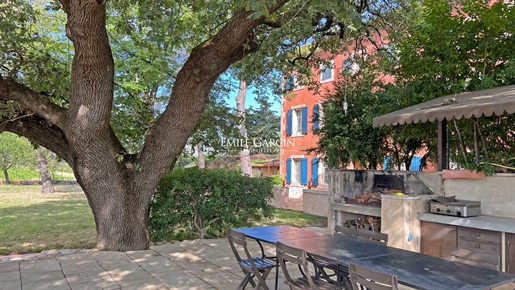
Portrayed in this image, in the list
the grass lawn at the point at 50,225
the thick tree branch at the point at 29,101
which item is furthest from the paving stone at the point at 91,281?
the grass lawn at the point at 50,225

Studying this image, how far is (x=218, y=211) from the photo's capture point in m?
8.46

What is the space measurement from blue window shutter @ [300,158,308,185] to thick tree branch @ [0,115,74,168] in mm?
16102

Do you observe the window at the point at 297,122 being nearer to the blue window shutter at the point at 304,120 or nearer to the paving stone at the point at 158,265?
the blue window shutter at the point at 304,120

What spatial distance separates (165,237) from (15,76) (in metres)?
4.59

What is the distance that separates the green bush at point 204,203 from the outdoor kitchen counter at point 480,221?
380 centimetres

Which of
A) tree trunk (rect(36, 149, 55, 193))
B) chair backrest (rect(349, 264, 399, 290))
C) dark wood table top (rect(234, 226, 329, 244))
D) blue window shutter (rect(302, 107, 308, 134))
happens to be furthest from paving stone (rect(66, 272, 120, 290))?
tree trunk (rect(36, 149, 55, 193))

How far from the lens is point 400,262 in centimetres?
333

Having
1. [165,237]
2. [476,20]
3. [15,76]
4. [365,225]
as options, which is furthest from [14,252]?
[476,20]

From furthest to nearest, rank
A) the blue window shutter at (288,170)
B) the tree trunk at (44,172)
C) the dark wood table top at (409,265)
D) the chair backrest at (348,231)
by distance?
1. the tree trunk at (44,172)
2. the blue window shutter at (288,170)
3. the chair backrest at (348,231)
4. the dark wood table top at (409,265)

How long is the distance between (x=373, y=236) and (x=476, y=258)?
3.93ft

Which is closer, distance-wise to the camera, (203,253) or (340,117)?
(203,253)

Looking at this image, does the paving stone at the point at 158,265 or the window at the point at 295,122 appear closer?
the paving stone at the point at 158,265

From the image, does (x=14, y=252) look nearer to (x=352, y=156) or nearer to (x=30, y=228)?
(x=30, y=228)

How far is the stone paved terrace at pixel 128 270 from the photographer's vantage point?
4965mm
